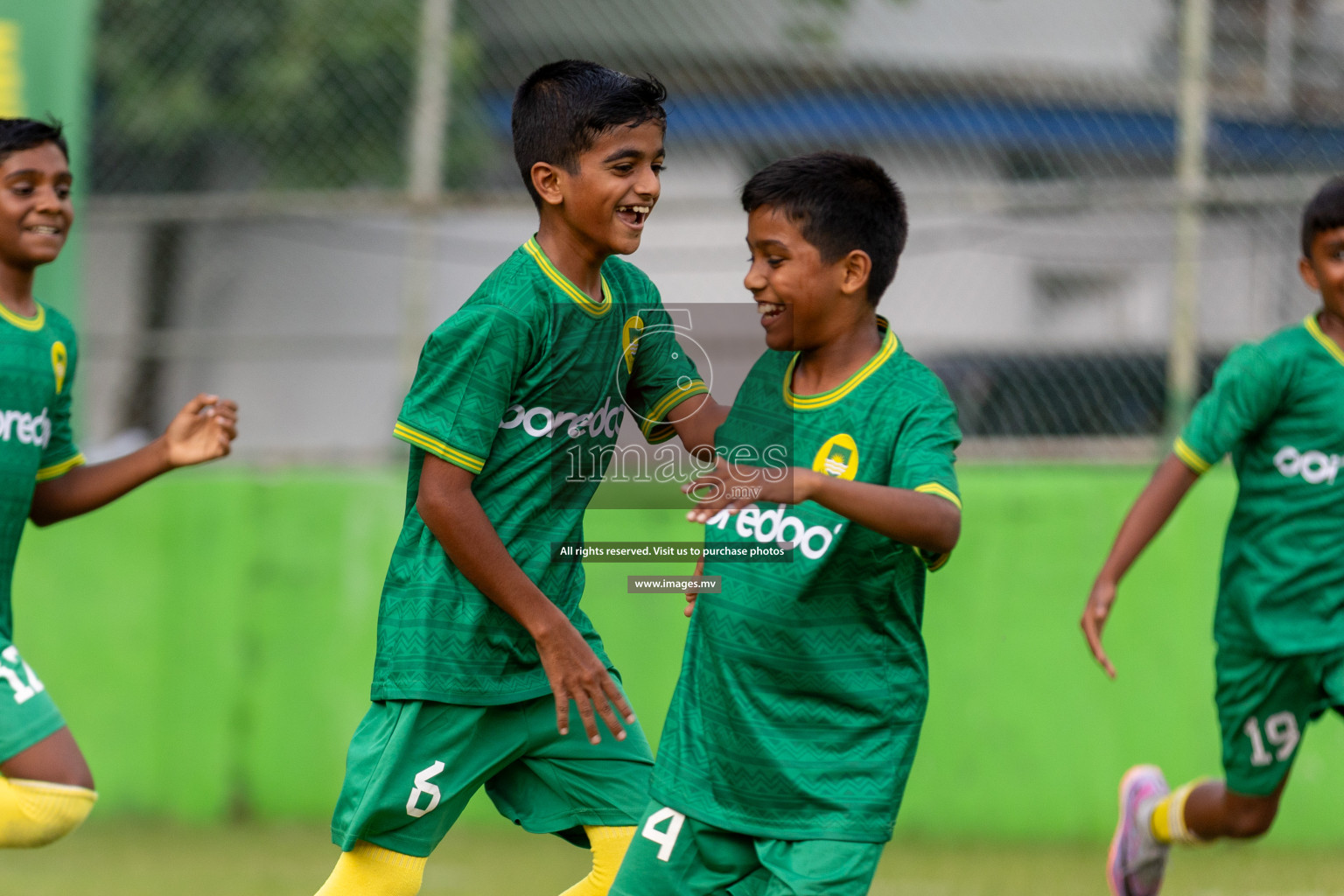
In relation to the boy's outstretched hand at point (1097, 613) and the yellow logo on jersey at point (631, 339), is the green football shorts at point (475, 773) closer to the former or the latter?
the yellow logo on jersey at point (631, 339)

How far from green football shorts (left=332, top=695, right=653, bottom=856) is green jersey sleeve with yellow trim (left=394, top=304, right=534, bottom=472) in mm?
538

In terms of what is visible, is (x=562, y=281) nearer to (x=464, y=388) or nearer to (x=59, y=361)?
(x=464, y=388)

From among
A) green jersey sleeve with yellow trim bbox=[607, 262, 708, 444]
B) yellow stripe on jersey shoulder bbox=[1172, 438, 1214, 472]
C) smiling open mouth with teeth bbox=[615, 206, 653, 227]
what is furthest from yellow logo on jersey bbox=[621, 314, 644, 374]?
yellow stripe on jersey shoulder bbox=[1172, 438, 1214, 472]

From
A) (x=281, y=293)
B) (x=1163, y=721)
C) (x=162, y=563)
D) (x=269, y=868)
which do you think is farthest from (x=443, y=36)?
(x=1163, y=721)

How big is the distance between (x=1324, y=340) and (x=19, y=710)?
328 centimetres

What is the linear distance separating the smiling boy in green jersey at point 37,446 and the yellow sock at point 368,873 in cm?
91

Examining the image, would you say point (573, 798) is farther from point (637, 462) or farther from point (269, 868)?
point (269, 868)

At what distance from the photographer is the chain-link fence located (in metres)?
5.89

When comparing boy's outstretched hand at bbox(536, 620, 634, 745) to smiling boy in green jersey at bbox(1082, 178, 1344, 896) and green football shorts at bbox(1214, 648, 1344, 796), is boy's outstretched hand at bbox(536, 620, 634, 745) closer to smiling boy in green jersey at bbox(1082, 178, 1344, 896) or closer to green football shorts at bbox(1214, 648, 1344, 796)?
smiling boy in green jersey at bbox(1082, 178, 1344, 896)

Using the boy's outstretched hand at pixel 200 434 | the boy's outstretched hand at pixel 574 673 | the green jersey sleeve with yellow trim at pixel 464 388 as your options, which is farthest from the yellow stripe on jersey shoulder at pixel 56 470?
the boy's outstretched hand at pixel 574 673

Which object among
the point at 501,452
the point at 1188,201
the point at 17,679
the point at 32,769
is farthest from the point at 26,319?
the point at 1188,201

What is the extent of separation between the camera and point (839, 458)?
2.84 meters

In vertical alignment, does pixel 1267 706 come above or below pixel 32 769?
above

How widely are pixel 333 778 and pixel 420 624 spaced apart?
134 inches
